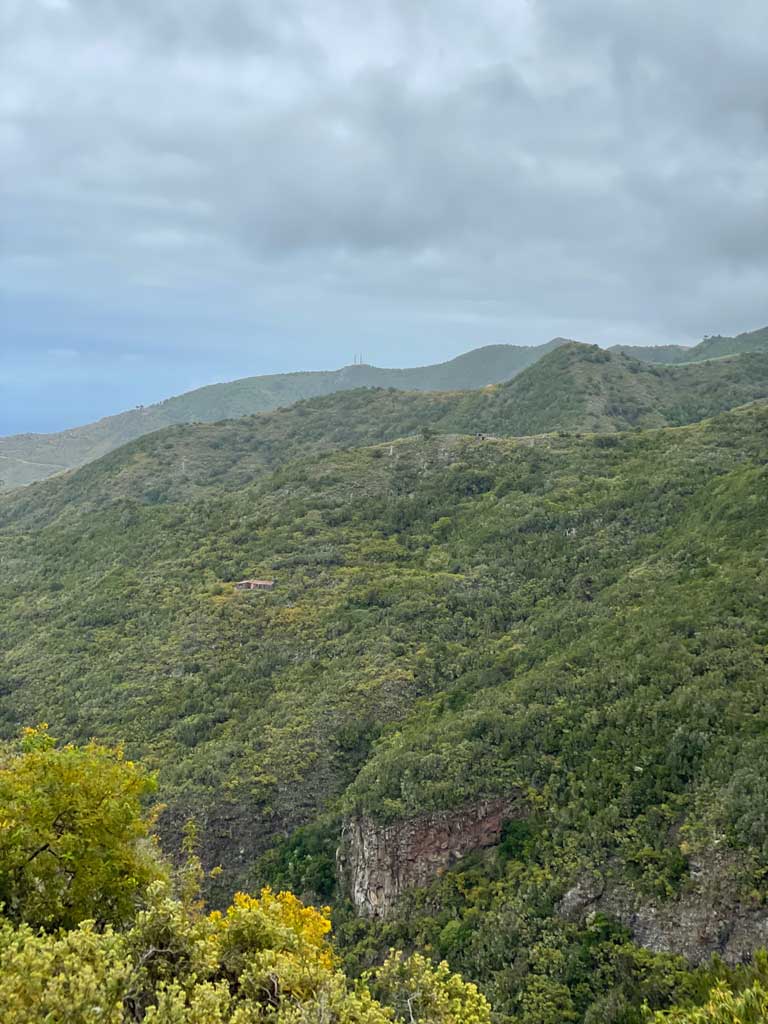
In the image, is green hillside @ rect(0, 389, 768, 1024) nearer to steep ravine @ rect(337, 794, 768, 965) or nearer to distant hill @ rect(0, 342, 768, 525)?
steep ravine @ rect(337, 794, 768, 965)

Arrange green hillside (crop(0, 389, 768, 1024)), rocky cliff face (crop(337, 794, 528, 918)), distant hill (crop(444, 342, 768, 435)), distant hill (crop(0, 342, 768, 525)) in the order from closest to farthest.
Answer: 1. green hillside (crop(0, 389, 768, 1024))
2. rocky cliff face (crop(337, 794, 528, 918))
3. distant hill (crop(444, 342, 768, 435))
4. distant hill (crop(0, 342, 768, 525))

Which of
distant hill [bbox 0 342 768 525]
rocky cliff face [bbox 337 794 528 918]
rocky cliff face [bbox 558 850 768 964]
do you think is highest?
distant hill [bbox 0 342 768 525]

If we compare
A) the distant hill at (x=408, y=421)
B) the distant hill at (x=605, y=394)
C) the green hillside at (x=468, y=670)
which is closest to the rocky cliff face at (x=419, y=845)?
the green hillside at (x=468, y=670)

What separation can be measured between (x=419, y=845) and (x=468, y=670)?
11.9 metres

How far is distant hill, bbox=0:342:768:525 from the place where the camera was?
92.9 m

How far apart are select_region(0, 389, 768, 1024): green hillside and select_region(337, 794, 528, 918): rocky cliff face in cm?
52

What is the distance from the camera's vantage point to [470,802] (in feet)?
84.2

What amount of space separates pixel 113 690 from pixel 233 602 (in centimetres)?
967

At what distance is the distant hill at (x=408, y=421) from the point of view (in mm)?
92938

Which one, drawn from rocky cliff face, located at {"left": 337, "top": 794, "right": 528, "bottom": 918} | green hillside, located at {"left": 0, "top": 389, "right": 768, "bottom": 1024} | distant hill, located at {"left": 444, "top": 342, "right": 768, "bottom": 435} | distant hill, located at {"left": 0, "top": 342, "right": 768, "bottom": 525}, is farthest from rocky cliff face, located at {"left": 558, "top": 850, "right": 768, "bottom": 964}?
distant hill, located at {"left": 0, "top": 342, "right": 768, "bottom": 525}

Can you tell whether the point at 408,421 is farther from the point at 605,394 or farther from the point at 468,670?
the point at 468,670

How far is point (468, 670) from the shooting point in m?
36.3

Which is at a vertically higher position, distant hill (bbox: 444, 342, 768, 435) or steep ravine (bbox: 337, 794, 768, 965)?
distant hill (bbox: 444, 342, 768, 435)

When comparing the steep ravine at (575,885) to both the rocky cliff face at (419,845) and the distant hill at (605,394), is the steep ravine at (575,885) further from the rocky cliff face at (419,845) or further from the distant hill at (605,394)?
the distant hill at (605,394)
